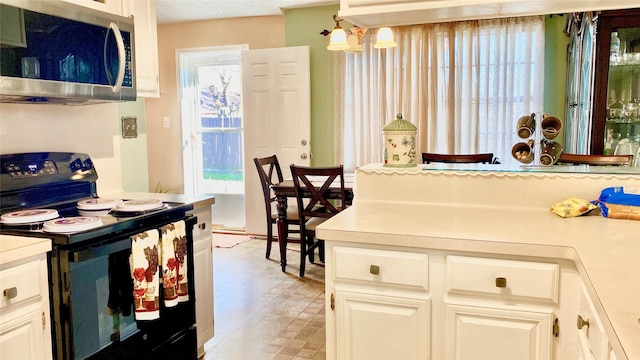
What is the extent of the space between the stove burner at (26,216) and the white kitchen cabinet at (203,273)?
64 cm

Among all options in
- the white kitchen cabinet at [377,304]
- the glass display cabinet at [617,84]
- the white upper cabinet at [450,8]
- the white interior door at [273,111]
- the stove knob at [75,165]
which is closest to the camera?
the white kitchen cabinet at [377,304]

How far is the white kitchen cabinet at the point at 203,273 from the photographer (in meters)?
2.48

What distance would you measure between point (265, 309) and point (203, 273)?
2.91ft

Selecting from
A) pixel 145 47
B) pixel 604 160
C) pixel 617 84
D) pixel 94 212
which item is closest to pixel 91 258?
pixel 94 212

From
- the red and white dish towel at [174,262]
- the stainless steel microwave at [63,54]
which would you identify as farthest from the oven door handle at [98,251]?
the stainless steel microwave at [63,54]

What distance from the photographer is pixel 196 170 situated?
5844 millimetres

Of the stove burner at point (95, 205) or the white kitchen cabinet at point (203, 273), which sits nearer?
the stove burner at point (95, 205)

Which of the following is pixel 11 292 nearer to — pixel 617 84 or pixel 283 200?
pixel 283 200

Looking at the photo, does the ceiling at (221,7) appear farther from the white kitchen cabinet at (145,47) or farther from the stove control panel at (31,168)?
the stove control panel at (31,168)

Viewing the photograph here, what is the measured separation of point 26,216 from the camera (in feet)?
6.10

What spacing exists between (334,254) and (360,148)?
10.9 ft

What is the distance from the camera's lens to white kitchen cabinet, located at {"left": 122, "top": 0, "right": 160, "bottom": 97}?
2.60m

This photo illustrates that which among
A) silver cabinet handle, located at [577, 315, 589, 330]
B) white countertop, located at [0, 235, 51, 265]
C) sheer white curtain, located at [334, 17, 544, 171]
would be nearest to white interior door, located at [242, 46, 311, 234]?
sheer white curtain, located at [334, 17, 544, 171]

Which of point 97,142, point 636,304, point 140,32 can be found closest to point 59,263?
point 97,142
